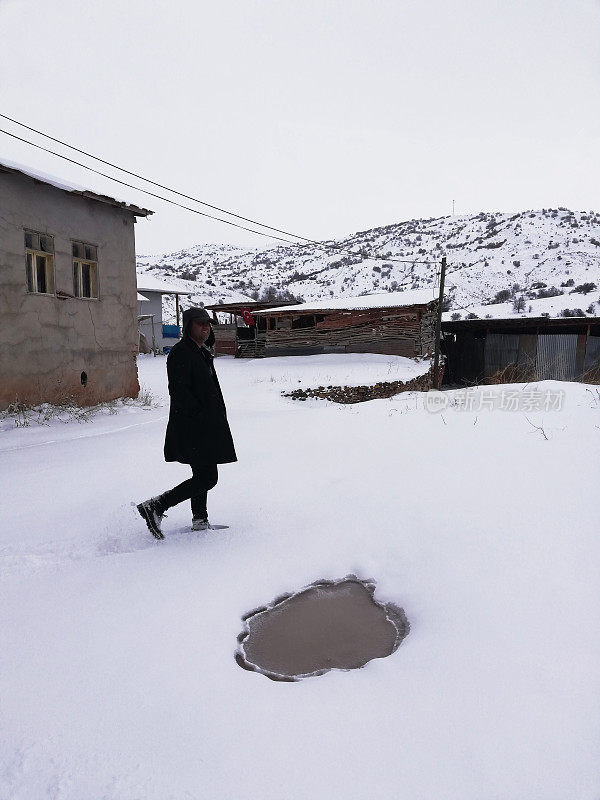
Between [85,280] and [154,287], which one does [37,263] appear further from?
[154,287]

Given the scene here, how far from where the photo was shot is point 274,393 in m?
15.6

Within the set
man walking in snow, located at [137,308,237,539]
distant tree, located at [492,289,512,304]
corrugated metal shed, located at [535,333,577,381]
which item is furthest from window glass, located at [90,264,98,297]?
distant tree, located at [492,289,512,304]

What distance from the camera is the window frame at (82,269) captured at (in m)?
10.6

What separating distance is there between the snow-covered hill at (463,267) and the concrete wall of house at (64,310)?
28.1 metres

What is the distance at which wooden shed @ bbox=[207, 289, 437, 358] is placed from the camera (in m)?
23.7

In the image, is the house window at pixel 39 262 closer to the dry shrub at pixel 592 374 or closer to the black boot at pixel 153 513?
the black boot at pixel 153 513

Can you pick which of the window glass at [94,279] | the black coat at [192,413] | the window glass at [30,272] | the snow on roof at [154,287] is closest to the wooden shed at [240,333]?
the snow on roof at [154,287]

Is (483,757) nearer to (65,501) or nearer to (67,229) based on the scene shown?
(65,501)

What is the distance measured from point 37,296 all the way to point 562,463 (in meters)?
9.28

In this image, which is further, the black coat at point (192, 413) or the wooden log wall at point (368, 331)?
the wooden log wall at point (368, 331)

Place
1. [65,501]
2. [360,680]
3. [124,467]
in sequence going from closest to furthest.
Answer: [360,680], [65,501], [124,467]

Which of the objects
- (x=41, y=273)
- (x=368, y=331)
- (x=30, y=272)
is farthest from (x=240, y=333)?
(x=30, y=272)

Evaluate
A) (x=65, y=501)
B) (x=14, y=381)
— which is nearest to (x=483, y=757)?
(x=65, y=501)

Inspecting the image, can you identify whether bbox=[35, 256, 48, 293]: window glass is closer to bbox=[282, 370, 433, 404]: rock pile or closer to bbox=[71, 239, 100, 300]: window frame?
bbox=[71, 239, 100, 300]: window frame
